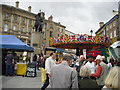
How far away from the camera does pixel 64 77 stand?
2.97 m

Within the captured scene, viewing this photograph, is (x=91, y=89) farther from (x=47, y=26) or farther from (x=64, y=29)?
(x=64, y=29)

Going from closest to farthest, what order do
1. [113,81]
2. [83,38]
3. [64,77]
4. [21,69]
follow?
[113,81], [64,77], [21,69], [83,38]

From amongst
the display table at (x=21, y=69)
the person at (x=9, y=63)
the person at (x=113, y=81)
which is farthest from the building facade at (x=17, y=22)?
the person at (x=113, y=81)

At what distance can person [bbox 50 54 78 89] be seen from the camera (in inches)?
116

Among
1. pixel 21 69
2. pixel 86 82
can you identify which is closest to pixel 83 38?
pixel 21 69

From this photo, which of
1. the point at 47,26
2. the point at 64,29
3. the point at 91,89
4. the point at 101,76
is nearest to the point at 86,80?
the point at 91,89

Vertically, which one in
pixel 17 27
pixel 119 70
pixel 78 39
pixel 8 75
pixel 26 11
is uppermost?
pixel 26 11

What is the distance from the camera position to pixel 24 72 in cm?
1094

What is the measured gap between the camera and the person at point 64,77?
2.94 m

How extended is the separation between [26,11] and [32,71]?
40824 millimetres

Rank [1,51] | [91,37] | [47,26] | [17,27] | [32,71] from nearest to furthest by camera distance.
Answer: [32,71], [1,51], [91,37], [17,27], [47,26]

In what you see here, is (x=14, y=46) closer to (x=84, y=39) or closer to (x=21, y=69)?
(x=21, y=69)

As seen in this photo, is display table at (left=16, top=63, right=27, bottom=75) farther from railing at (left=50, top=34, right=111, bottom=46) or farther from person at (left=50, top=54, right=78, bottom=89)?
person at (left=50, top=54, right=78, bottom=89)

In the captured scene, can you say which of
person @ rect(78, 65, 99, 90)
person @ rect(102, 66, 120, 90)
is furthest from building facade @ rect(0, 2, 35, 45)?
person @ rect(102, 66, 120, 90)
